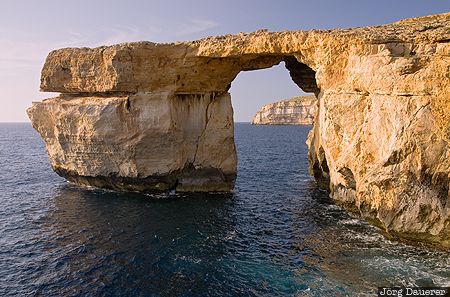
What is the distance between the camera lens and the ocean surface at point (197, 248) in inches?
661

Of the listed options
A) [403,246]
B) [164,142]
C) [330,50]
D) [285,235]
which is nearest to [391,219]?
[403,246]

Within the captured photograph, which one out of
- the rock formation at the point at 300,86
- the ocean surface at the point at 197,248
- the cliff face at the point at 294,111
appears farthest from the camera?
the cliff face at the point at 294,111

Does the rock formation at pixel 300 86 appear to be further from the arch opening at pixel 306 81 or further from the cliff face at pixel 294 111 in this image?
the cliff face at pixel 294 111

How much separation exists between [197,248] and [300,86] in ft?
85.2

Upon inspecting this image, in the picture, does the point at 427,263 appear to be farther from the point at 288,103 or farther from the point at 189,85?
the point at 288,103

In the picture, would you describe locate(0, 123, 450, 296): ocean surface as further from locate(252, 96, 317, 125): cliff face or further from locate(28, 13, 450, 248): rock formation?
locate(252, 96, 317, 125): cliff face

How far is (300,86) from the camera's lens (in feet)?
133

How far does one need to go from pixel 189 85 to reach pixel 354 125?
16.0 m

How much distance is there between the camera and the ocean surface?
55.1 feet

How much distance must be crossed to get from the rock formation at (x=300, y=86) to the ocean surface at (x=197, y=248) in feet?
7.46

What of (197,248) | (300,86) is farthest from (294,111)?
(197,248)

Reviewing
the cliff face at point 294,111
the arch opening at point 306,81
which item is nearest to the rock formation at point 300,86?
the arch opening at point 306,81

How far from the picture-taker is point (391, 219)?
21.0 metres

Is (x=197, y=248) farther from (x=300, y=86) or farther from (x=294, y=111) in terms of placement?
(x=294, y=111)
